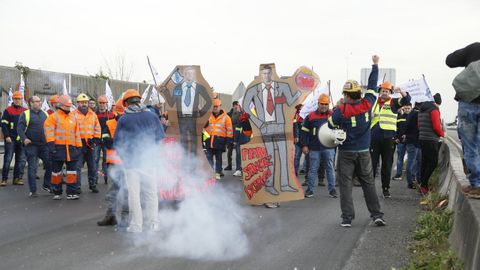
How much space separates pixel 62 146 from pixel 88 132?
0.89 meters

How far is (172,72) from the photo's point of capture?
32.5 ft

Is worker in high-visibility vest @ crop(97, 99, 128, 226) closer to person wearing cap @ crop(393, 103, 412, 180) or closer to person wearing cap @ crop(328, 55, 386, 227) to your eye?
person wearing cap @ crop(328, 55, 386, 227)

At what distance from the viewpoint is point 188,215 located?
845 cm

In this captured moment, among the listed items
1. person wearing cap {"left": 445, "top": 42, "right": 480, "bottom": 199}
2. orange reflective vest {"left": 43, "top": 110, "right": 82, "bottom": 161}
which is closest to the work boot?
orange reflective vest {"left": 43, "top": 110, "right": 82, "bottom": 161}

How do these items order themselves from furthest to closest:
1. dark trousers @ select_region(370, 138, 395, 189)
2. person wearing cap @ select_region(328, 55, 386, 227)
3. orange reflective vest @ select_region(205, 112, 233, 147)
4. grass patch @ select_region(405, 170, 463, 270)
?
orange reflective vest @ select_region(205, 112, 233, 147), dark trousers @ select_region(370, 138, 395, 189), person wearing cap @ select_region(328, 55, 386, 227), grass patch @ select_region(405, 170, 463, 270)

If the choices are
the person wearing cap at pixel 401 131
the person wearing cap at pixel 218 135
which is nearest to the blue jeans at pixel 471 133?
the person wearing cap at pixel 401 131

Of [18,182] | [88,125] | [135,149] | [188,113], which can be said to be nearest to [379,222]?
[135,149]

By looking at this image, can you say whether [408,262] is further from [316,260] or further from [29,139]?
[29,139]

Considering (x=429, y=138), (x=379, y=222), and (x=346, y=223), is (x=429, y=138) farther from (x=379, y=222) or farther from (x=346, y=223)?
(x=346, y=223)

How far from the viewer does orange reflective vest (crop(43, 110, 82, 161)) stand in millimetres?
10984

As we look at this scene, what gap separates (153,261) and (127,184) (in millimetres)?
1935

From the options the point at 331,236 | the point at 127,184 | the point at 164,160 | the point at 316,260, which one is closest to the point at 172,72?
the point at 164,160

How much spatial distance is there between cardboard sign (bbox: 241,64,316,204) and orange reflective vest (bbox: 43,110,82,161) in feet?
11.5

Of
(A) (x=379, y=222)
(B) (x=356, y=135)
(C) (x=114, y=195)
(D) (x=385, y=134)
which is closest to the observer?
(A) (x=379, y=222)
